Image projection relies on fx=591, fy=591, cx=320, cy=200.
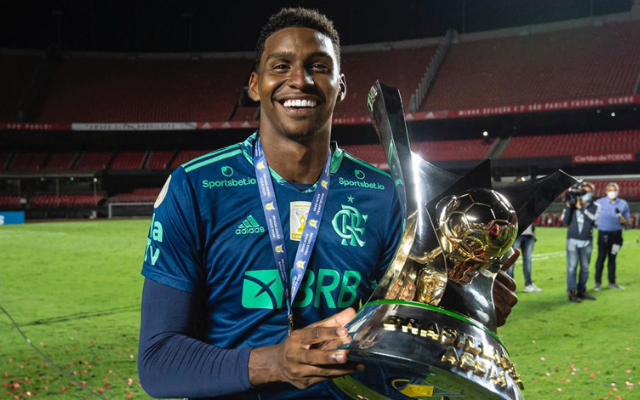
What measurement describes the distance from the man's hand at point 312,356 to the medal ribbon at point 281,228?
0.37 metres

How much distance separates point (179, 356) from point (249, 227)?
1.34ft

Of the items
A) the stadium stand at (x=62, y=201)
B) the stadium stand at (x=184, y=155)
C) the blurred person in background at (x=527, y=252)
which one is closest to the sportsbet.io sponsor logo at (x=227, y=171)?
the blurred person in background at (x=527, y=252)

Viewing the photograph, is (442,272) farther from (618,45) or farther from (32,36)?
(32,36)

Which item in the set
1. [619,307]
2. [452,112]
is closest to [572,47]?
[452,112]

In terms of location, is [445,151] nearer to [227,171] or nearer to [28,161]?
[28,161]

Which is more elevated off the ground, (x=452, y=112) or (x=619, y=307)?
(x=452, y=112)

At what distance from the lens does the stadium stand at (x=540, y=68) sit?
95.2ft

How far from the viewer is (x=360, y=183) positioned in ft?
6.07

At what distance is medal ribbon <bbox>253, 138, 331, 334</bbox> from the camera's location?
1.59 metres

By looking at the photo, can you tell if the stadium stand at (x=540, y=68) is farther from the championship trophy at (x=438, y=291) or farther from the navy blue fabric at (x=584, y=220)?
the championship trophy at (x=438, y=291)

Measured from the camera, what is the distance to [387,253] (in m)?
1.78

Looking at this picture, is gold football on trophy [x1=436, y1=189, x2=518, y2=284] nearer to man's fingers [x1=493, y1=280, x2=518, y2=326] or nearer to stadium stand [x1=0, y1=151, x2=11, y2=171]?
man's fingers [x1=493, y1=280, x2=518, y2=326]

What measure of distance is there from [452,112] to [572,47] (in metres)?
7.83

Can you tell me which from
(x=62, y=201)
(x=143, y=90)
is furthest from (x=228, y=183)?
(x=143, y=90)
